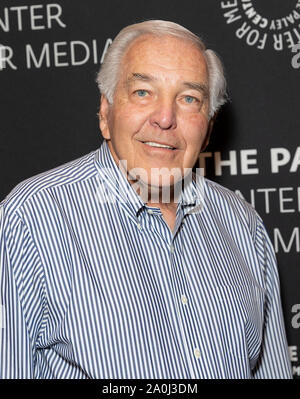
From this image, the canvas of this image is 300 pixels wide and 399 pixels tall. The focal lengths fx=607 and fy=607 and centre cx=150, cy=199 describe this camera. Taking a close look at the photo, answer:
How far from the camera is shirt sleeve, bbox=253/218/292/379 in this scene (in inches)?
57.0

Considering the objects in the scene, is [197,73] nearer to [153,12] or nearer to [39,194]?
[39,194]

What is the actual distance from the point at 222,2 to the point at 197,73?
0.58m

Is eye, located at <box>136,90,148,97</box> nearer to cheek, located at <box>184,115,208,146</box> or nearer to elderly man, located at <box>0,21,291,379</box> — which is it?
elderly man, located at <box>0,21,291,379</box>

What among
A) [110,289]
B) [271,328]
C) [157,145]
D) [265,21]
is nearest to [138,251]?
[110,289]

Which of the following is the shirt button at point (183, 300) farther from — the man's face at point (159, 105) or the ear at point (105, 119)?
the ear at point (105, 119)

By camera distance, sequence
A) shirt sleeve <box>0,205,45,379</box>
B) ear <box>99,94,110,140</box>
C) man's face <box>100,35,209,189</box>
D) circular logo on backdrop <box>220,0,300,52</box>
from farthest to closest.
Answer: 1. circular logo on backdrop <box>220,0,300,52</box>
2. ear <box>99,94,110,140</box>
3. man's face <box>100,35,209,189</box>
4. shirt sleeve <box>0,205,45,379</box>

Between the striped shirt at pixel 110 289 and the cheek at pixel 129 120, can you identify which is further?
the cheek at pixel 129 120

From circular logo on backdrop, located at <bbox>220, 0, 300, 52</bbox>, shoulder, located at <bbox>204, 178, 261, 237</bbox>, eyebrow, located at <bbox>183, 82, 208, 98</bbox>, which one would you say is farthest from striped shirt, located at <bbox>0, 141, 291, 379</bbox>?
circular logo on backdrop, located at <bbox>220, 0, 300, 52</bbox>

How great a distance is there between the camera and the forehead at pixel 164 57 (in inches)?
49.8

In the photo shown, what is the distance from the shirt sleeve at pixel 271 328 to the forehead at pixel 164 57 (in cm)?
44

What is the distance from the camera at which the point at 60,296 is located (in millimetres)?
1155

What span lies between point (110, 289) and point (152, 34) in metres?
0.55

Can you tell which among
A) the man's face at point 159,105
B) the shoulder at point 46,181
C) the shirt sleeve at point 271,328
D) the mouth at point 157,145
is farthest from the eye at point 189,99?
the shirt sleeve at point 271,328
